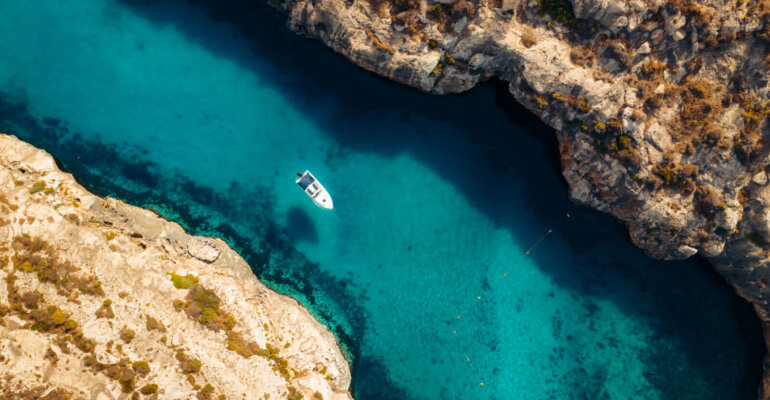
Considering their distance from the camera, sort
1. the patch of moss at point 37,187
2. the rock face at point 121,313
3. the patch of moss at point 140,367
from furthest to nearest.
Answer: the patch of moss at point 37,187 → the patch of moss at point 140,367 → the rock face at point 121,313

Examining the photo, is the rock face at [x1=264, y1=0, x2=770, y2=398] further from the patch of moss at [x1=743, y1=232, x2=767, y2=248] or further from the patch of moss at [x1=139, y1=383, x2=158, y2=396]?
the patch of moss at [x1=139, y1=383, x2=158, y2=396]

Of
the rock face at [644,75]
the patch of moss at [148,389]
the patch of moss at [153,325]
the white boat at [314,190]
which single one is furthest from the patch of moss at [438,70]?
the patch of moss at [148,389]

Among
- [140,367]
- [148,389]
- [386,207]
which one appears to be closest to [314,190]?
[386,207]

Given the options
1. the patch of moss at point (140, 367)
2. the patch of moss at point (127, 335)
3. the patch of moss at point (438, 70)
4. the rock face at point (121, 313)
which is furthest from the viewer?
the patch of moss at point (438, 70)

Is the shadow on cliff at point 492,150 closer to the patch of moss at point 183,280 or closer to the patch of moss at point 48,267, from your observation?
the patch of moss at point 183,280

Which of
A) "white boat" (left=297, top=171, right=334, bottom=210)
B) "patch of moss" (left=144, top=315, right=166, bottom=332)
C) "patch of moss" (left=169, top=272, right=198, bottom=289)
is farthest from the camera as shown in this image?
"white boat" (left=297, top=171, right=334, bottom=210)

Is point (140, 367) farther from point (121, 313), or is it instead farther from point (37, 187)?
point (37, 187)

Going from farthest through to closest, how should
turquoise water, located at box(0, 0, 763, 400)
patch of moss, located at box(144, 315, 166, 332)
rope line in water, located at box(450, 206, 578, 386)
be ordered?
rope line in water, located at box(450, 206, 578, 386) < turquoise water, located at box(0, 0, 763, 400) < patch of moss, located at box(144, 315, 166, 332)

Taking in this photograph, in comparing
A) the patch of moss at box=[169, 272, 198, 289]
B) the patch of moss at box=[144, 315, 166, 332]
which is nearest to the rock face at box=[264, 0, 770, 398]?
the patch of moss at box=[169, 272, 198, 289]
